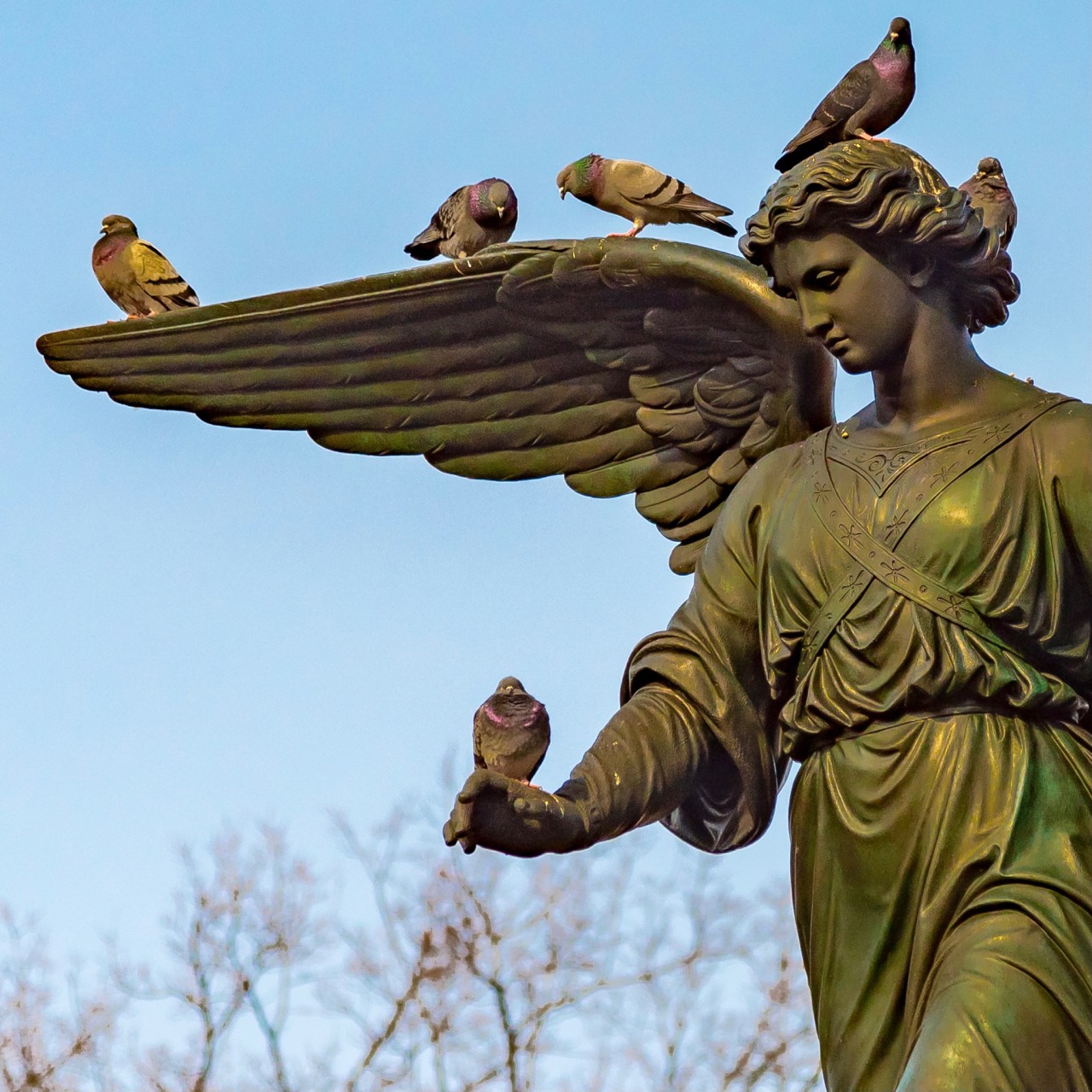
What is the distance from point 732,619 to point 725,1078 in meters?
9.25

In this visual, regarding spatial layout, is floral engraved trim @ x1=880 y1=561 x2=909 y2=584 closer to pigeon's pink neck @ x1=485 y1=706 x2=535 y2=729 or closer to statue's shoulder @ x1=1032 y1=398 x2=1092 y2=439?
statue's shoulder @ x1=1032 y1=398 x2=1092 y2=439

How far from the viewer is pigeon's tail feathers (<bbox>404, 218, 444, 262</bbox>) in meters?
5.95

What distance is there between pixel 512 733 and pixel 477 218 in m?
1.47

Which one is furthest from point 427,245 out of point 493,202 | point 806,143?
point 806,143

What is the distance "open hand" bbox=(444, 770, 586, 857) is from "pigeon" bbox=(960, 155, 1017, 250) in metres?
1.28

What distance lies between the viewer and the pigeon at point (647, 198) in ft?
19.9

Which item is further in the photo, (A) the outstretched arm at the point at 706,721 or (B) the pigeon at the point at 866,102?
(B) the pigeon at the point at 866,102

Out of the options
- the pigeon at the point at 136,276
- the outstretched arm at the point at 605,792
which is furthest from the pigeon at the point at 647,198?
the outstretched arm at the point at 605,792

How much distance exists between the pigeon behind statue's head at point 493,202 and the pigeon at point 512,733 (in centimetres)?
139

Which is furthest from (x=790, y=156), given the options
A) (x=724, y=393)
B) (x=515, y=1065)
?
(x=515, y=1065)

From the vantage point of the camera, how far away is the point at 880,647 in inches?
176

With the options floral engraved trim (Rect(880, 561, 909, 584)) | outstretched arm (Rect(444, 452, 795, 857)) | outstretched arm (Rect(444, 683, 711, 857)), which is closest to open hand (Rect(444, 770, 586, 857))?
outstretched arm (Rect(444, 683, 711, 857))

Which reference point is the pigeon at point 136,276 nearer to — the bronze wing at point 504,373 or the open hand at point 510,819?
the bronze wing at point 504,373

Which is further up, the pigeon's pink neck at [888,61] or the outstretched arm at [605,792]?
the pigeon's pink neck at [888,61]
